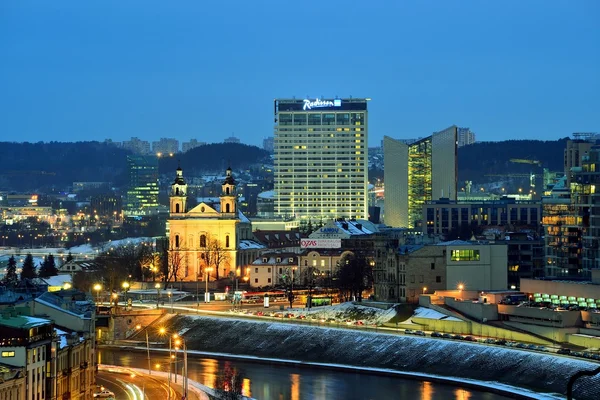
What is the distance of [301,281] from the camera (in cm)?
12031

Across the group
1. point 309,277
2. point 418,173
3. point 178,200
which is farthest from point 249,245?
point 418,173

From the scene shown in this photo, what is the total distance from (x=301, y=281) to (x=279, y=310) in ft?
65.6

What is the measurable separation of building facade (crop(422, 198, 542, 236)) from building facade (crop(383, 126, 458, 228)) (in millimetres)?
19710

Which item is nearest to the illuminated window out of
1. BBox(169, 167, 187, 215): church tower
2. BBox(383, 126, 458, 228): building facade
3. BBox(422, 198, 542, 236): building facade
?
BBox(169, 167, 187, 215): church tower

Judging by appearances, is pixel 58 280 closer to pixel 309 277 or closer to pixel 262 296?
pixel 309 277

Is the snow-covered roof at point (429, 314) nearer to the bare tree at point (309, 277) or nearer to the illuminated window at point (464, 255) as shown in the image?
the illuminated window at point (464, 255)

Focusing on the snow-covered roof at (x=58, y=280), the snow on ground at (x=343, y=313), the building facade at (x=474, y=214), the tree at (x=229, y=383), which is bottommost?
the tree at (x=229, y=383)

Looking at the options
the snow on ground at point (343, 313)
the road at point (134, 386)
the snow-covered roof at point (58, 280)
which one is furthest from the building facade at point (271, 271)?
the road at point (134, 386)

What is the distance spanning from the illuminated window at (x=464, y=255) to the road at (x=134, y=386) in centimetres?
2738

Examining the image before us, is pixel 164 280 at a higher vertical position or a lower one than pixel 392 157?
lower

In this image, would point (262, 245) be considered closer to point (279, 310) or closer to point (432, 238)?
point (432, 238)

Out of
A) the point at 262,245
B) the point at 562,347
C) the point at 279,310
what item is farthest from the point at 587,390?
the point at 262,245

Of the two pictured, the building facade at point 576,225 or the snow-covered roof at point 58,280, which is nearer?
the building facade at point 576,225

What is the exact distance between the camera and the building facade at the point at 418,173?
598 ft
